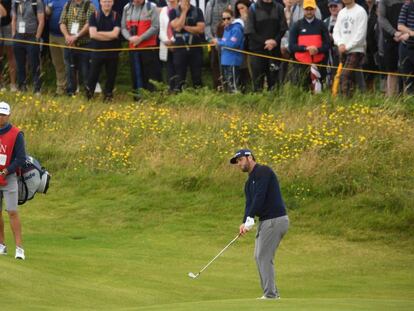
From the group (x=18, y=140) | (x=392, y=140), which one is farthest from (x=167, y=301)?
(x=392, y=140)

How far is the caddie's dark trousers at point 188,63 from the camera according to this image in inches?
1169

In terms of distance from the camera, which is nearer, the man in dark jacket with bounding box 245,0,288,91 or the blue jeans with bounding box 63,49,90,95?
the man in dark jacket with bounding box 245,0,288,91

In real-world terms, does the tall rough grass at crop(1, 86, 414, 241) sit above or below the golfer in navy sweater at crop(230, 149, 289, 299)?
below

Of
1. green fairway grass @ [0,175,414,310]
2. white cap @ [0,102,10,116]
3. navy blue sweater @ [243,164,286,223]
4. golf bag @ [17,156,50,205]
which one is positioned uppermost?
white cap @ [0,102,10,116]

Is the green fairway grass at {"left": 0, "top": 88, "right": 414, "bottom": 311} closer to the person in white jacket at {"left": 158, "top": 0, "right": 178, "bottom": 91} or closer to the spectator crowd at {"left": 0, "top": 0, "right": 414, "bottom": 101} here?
the spectator crowd at {"left": 0, "top": 0, "right": 414, "bottom": 101}

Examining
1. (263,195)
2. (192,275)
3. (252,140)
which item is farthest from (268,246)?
(252,140)

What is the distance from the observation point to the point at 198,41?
29.8 meters

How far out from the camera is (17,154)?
19484 millimetres

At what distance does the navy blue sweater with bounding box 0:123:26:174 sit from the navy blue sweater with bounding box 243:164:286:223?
3.32 metres

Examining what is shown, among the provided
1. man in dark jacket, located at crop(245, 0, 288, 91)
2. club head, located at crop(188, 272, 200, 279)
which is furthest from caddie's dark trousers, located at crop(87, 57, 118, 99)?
club head, located at crop(188, 272, 200, 279)

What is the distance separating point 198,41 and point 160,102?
1.53 m

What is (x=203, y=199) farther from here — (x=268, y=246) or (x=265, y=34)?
(x=268, y=246)

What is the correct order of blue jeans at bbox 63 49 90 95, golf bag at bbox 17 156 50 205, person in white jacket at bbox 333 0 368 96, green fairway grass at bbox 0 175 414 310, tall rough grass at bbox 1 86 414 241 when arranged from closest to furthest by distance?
green fairway grass at bbox 0 175 414 310 < golf bag at bbox 17 156 50 205 < tall rough grass at bbox 1 86 414 241 < person in white jacket at bbox 333 0 368 96 < blue jeans at bbox 63 49 90 95

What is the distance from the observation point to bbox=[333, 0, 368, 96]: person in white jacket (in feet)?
89.1
